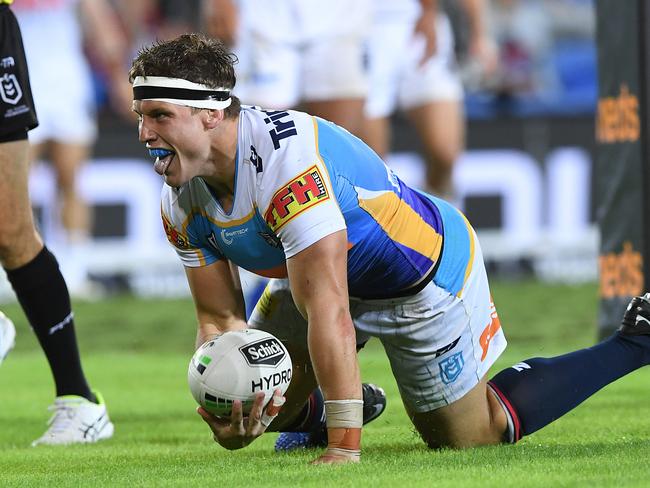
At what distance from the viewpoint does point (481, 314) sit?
4871mm

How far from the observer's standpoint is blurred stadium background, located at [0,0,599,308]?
13.0 meters

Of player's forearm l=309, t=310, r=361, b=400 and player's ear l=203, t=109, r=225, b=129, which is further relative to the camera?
player's ear l=203, t=109, r=225, b=129

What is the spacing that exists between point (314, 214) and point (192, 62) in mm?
641

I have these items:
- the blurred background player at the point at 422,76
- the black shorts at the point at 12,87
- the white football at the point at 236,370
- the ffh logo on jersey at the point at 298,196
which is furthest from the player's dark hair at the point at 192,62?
the blurred background player at the point at 422,76

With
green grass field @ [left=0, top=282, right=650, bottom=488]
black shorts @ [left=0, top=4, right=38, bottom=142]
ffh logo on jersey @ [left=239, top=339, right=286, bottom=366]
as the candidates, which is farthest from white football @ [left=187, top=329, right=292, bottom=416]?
black shorts @ [left=0, top=4, right=38, bottom=142]

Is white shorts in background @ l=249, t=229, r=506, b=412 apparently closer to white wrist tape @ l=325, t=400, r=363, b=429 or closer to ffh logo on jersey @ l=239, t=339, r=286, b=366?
ffh logo on jersey @ l=239, t=339, r=286, b=366

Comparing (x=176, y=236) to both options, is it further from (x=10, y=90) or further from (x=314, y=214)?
(x=10, y=90)

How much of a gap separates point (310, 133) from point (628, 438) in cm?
152

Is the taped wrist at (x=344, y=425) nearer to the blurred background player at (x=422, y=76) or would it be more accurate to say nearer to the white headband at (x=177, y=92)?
the white headband at (x=177, y=92)

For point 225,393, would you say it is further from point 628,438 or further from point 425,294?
point 628,438

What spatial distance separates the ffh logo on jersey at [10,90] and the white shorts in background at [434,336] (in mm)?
1323

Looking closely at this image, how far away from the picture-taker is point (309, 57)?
867 cm

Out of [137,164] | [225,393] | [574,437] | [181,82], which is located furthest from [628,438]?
[137,164]

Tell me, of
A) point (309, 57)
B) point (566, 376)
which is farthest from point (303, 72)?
point (566, 376)
